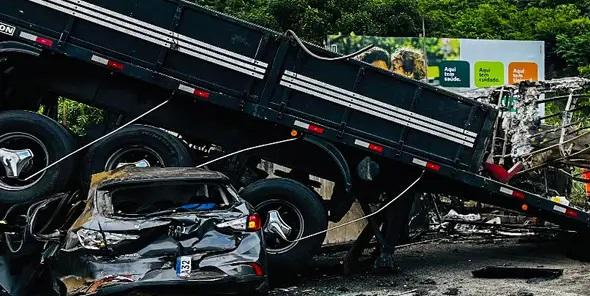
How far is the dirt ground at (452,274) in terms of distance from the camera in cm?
837

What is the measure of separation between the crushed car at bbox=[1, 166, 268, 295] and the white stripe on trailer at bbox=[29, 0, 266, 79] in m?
2.20

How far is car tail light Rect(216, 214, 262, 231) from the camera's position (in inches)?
253

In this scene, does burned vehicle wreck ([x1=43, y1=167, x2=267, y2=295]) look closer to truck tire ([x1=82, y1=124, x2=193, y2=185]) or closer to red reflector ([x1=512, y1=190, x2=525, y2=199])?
truck tire ([x1=82, y1=124, x2=193, y2=185])

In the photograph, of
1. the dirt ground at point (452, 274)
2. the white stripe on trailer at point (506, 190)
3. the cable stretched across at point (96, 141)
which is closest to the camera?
the dirt ground at point (452, 274)

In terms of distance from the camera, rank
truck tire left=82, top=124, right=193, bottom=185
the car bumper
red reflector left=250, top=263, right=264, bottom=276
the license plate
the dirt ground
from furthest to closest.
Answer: truck tire left=82, top=124, right=193, bottom=185
the dirt ground
red reflector left=250, top=263, right=264, bottom=276
the license plate
the car bumper

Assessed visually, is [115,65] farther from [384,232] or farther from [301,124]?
[384,232]

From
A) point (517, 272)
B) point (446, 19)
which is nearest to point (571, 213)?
point (517, 272)

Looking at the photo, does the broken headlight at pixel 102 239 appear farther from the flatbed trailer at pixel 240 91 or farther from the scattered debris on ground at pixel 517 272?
the scattered debris on ground at pixel 517 272

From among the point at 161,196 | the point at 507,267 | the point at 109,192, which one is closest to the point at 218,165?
the point at 161,196

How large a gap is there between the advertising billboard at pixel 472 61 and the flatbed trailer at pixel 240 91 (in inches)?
622

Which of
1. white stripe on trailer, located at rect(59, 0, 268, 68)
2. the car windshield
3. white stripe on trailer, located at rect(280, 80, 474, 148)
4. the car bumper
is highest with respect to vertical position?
white stripe on trailer, located at rect(59, 0, 268, 68)

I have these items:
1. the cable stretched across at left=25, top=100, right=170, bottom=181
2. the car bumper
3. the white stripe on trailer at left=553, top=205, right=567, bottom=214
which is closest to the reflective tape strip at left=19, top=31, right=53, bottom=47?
the cable stretched across at left=25, top=100, right=170, bottom=181

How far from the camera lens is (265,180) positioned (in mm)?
8914

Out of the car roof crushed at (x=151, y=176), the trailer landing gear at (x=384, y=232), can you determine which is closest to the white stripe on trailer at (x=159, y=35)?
the car roof crushed at (x=151, y=176)
